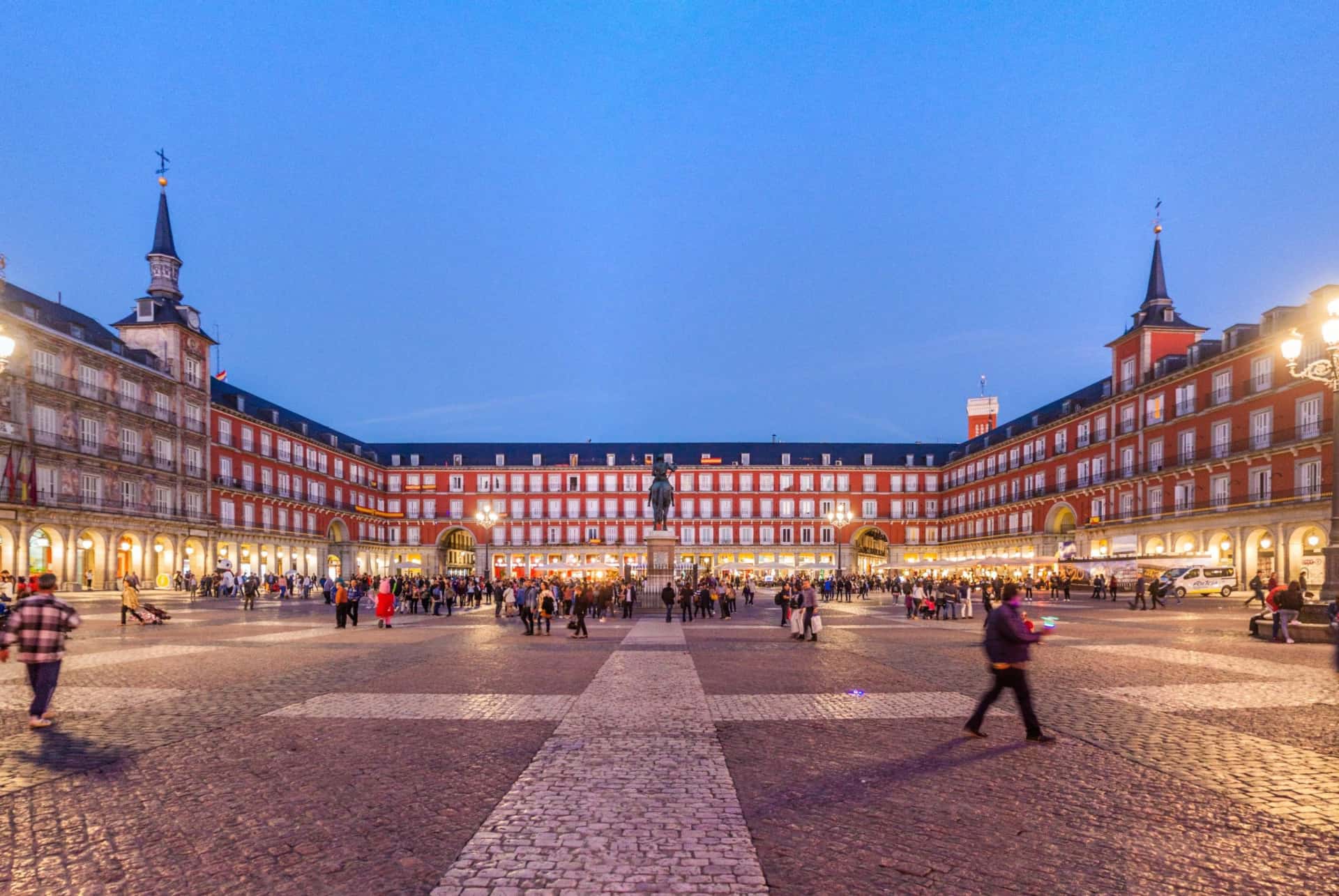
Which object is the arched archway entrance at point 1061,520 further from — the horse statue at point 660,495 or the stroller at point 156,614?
the stroller at point 156,614

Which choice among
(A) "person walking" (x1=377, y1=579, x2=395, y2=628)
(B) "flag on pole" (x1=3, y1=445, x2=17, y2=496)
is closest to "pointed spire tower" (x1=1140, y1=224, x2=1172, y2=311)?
(A) "person walking" (x1=377, y1=579, x2=395, y2=628)

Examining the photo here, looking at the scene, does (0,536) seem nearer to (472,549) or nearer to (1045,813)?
(1045,813)

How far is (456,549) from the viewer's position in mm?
81688

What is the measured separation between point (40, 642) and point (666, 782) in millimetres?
6345

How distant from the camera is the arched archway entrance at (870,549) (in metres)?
79.9

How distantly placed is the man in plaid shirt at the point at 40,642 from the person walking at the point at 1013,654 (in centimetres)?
872

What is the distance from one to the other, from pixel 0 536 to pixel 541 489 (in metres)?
49.8

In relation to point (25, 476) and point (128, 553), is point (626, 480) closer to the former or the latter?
point (128, 553)

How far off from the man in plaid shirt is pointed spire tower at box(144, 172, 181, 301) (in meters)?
47.8

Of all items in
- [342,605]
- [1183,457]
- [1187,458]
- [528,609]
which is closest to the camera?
[528,609]

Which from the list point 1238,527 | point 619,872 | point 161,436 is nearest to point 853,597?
point 1238,527

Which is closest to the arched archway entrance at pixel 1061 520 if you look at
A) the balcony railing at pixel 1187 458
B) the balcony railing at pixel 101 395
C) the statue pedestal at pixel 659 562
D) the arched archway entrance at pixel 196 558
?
the balcony railing at pixel 1187 458

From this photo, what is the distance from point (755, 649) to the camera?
15.7m

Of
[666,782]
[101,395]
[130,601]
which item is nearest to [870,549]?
[101,395]
